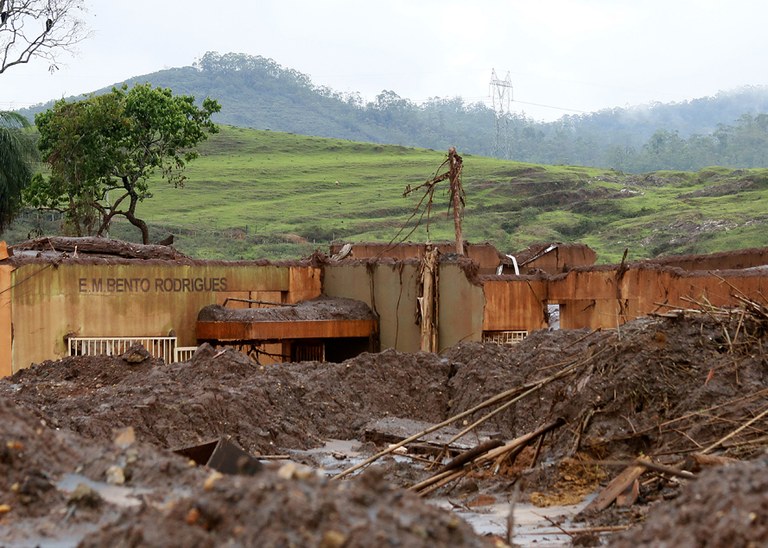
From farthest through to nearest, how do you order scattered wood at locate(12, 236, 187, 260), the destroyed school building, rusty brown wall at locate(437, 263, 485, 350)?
1. scattered wood at locate(12, 236, 187, 260)
2. rusty brown wall at locate(437, 263, 485, 350)
3. the destroyed school building

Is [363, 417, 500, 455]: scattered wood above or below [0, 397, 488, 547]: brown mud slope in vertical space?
below

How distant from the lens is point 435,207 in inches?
2739

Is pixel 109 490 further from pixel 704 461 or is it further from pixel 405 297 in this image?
pixel 405 297

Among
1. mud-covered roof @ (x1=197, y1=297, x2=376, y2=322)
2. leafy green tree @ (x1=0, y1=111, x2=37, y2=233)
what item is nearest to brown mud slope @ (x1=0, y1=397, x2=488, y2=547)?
mud-covered roof @ (x1=197, y1=297, x2=376, y2=322)

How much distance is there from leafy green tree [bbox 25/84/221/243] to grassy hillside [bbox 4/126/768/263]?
615 inches

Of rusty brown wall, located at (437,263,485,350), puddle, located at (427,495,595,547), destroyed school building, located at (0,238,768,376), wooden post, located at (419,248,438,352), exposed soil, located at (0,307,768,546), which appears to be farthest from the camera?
wooden post, located at (419,248,438,352)

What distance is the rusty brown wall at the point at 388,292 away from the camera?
21.3m

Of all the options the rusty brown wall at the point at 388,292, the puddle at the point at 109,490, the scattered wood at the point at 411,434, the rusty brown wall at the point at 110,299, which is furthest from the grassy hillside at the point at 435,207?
the puddle at the point at 109,490

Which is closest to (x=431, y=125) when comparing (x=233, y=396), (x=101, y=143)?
(x=101, y=143)

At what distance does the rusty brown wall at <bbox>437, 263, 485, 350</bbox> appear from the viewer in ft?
65.4

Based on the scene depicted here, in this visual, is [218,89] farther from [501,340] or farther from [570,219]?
[501,340]

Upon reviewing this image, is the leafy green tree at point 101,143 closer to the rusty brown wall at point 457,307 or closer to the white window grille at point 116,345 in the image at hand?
the white window grille at point 116,345

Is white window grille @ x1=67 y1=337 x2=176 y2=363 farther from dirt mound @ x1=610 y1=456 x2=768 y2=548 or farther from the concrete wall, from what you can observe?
dirt mound @ x1=610 y1=456 x2=768 y2=548

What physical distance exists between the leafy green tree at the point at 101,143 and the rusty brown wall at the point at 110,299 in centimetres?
1580
